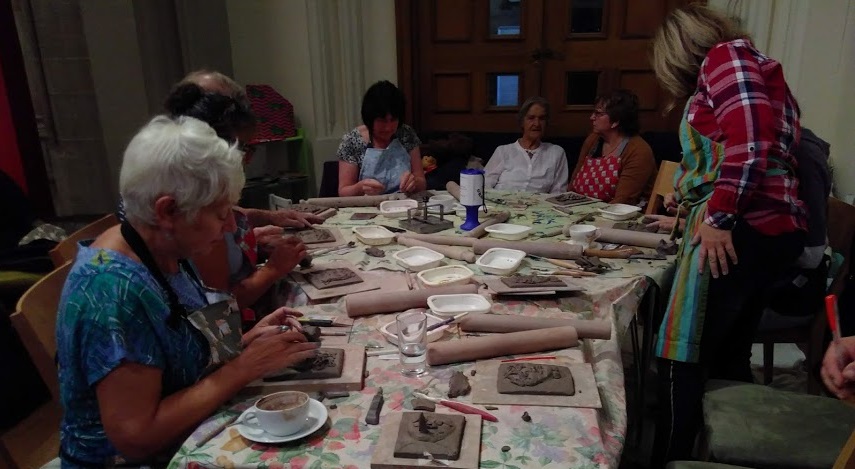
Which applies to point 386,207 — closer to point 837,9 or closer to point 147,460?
point 147,460

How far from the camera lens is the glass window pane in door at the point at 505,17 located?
5109mm

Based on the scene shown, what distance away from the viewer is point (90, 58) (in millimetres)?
4660

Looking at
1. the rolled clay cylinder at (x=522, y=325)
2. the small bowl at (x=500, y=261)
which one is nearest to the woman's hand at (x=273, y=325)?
the rolled clay cylinder at (x=522, y=325)

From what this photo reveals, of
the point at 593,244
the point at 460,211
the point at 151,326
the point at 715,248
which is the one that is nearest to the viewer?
the point at 151,326

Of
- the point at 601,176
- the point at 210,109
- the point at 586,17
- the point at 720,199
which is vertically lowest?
the point at 601,176

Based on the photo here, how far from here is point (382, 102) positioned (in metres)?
3.56

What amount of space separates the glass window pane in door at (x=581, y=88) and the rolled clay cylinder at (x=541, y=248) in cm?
315

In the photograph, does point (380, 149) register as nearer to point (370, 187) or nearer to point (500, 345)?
point (370, 187)

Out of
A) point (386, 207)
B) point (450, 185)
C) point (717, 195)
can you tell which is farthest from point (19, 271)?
point (717, 195)

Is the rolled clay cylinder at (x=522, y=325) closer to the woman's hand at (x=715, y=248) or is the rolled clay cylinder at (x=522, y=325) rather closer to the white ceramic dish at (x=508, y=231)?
the woman's hand at (x=715, y=248)

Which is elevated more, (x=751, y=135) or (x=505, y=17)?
(x=505, y=17)

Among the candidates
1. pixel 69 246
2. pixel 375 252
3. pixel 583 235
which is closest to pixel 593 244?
pixel 583 235

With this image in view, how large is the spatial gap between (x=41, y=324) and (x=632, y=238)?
2.16m

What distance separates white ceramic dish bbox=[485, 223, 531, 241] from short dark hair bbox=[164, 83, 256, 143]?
3.82 ft
